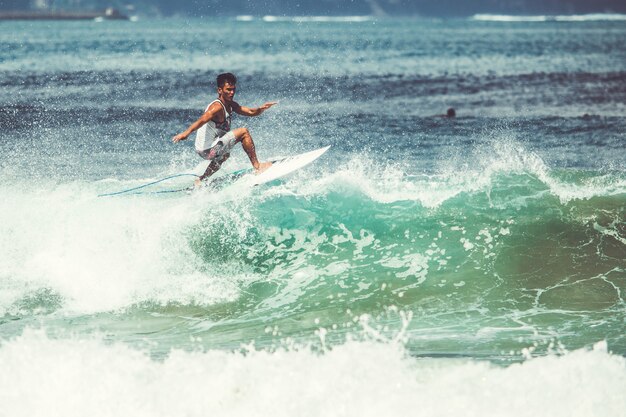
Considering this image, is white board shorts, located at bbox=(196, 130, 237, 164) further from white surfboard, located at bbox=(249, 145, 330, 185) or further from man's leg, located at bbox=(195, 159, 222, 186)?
white surfboard, located at bbox=(249, 145, 330, 185)

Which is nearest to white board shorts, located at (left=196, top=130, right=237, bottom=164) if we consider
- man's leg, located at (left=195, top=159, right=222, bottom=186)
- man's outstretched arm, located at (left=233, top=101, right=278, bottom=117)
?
man's leg, located at (left=195, top=159, right=222, bottom=186)

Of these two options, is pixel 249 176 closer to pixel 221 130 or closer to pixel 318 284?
pixel 221 130

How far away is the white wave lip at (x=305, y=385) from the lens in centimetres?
709

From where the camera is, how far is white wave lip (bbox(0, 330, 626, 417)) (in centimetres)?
709

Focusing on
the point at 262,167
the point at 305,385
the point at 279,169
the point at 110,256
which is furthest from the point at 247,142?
the point at 305,385

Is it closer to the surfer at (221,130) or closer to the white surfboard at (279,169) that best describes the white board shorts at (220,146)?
the surfer at (221,130)

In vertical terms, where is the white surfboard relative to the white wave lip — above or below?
above

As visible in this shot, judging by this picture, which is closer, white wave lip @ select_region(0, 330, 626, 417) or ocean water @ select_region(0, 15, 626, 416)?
white wave lip @ select_region(0, 330, 626, 417)

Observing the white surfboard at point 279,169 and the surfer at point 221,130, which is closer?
the surfer at point 221,130

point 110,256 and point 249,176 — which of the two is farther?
point 249,176

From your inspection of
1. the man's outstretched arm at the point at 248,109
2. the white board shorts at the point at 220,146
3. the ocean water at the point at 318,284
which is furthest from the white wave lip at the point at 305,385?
the man's outstretched arm at the point at 248,109

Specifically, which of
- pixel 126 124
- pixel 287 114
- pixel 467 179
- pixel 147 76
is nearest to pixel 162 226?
pixel 467 179

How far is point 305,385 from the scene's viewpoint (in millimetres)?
7387

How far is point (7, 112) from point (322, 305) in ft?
65.4
